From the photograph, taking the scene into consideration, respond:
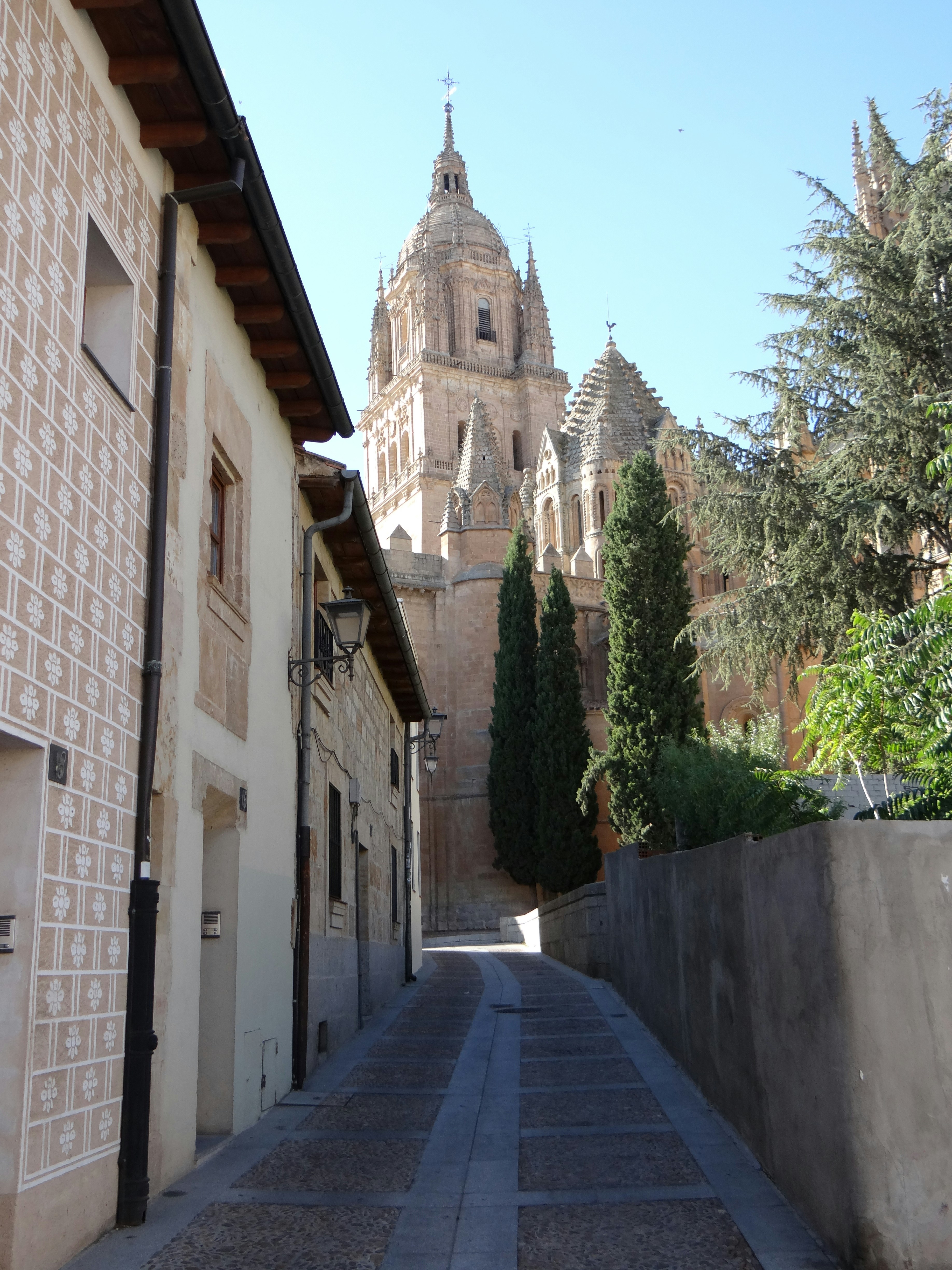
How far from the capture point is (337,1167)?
6.31 m

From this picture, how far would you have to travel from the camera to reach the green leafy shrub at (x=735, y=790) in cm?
909

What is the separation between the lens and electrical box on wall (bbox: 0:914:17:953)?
4.36m

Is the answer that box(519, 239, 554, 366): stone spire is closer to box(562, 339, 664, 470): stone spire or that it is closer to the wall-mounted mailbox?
box(562, 339, 664, 470): stone spire

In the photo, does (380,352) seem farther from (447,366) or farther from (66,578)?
(66,578)

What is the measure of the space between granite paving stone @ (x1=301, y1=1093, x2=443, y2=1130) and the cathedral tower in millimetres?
51458

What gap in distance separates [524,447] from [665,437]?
4969 centimetres

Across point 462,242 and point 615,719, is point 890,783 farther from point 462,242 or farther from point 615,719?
point 462,242

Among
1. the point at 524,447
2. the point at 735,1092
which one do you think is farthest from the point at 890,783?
the point at 524,447

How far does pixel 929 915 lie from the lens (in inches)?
169

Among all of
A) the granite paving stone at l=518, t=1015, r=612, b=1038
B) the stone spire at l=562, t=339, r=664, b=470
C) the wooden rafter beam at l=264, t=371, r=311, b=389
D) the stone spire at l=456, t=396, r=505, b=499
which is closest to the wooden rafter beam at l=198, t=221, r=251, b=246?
the wooden rafter beam at l=264, t=371, r=311, b=389

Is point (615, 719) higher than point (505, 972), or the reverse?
point (615, 719)

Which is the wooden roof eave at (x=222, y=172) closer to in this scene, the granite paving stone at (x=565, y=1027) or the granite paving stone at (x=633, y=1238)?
the granite paving stone at (x=633, y=1238)

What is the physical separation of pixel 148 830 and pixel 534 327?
64864 mm

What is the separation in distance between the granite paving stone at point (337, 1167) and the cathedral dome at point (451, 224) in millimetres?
65340
